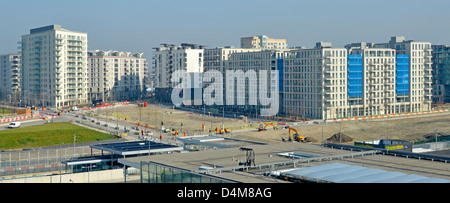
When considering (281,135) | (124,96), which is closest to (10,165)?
(281,135)

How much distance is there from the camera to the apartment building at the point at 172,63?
4734 inches

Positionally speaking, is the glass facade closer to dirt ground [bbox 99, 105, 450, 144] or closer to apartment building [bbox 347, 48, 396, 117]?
dirt ground [bbox 99, 105, 450, 144]

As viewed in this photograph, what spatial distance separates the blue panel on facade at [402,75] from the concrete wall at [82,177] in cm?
7108

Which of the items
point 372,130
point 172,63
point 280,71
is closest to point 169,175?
point 372,130

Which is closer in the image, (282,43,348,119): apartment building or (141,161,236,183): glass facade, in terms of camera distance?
(141,161,236,183): glass facade

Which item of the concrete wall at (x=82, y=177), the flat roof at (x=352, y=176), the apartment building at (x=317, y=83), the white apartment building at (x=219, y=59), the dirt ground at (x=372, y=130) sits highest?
the white apartment building at (x=219, y=59)

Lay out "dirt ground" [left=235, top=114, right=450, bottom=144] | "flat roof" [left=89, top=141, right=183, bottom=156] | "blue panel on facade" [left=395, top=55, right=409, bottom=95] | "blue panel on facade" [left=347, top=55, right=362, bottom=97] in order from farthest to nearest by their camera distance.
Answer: "blue panel on facade" [left=395, top=55, right=409, bottom=95], "blue panel on facade" [left=347, top=55, right=362, bottom=97], "dirt ground" [left=235, top=114, right=450, bottom=144], "flat roof" [left=89, top=141, right=183, bottom=156]

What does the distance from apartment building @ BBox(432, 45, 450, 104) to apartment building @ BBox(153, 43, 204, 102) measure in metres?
57.7

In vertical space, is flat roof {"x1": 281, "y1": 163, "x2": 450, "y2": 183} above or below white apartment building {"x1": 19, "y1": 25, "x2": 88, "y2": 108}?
below

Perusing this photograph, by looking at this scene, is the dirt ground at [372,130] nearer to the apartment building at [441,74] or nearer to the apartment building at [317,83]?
the apartment building at [317,83]

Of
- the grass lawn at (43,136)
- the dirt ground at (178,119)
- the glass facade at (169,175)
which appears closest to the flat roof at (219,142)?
the glass facade at (169,175)

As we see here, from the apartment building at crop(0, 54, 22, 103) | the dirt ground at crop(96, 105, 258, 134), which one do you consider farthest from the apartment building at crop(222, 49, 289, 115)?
the apartment building at crop(0, 54, 22, 103)

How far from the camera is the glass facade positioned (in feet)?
67.3

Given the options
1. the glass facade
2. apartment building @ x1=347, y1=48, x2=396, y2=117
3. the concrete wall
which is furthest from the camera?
apartment building @ x1=347, y1=48, x2=396, y2=117
